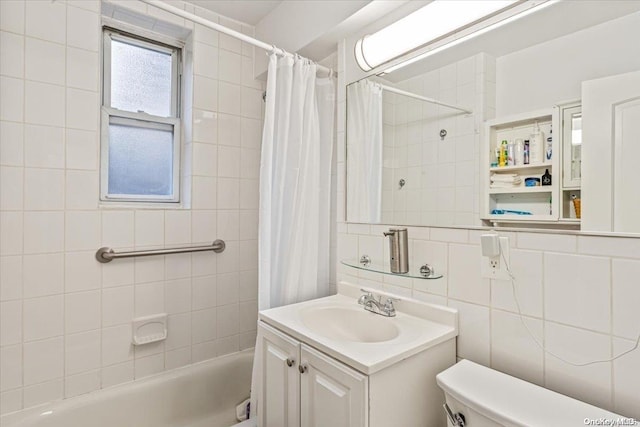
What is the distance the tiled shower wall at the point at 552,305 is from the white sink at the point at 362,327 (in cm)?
8

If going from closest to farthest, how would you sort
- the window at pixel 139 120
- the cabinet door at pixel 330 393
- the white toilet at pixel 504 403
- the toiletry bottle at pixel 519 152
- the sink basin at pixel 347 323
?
the white toilet at pixel 504 403
the cabinet door at pixel 330 393
the toiletry bottle at pixel 519 152
the sink basin at pixel 347 323
the window at pixel 139 120

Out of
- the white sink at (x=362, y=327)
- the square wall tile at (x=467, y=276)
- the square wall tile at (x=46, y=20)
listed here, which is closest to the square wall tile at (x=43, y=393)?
the white sink at (x=362, y=327)

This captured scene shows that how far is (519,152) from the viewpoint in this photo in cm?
107

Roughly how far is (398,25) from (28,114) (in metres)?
1.64

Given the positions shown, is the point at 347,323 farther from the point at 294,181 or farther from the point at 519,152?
the point at 519,152

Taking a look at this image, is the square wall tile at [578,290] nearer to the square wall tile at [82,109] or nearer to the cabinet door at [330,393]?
the cabinet door at [330,393]

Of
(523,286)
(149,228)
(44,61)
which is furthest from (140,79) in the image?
(523,286)

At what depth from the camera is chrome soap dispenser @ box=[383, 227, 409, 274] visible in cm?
133

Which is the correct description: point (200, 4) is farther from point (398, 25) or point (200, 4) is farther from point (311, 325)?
point (311, 325)

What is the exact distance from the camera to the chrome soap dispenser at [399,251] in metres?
1.33

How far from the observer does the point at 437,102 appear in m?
1.35

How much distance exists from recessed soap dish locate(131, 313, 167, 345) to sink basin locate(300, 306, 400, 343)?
0.91 m

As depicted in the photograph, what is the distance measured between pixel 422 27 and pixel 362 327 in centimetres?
120

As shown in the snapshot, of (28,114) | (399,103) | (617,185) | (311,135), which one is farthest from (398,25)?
(28,114)
